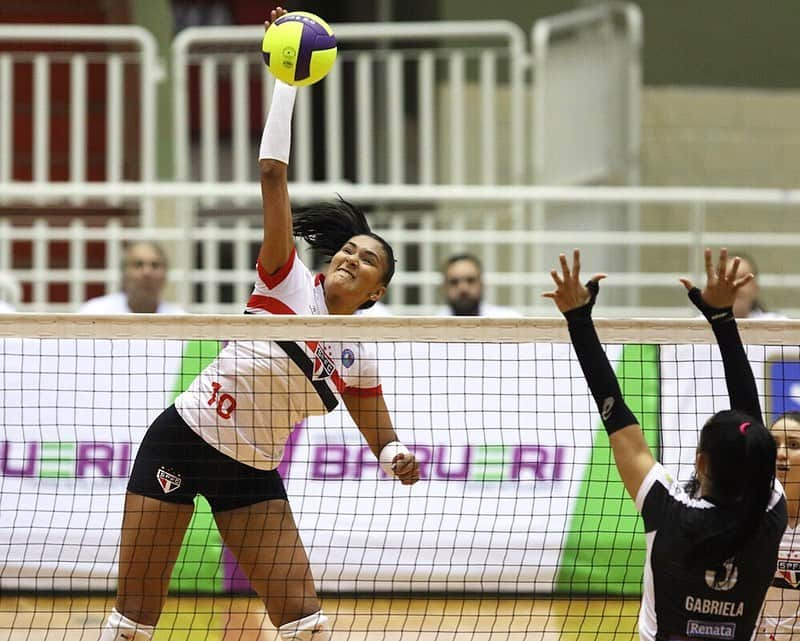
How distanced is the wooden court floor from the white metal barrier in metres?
2.79

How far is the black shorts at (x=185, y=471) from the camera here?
5.41 meters

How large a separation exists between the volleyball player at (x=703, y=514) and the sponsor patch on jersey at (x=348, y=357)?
4.59ft

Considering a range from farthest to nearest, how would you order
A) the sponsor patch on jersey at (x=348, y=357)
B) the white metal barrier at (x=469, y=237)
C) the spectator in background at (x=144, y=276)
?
the white metal barrier at (x=469, y=237) → the spectator in background at (x=144, y=276) → the sponsor patch on jersey at (x=348, y=357)

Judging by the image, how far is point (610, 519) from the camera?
8.39 m

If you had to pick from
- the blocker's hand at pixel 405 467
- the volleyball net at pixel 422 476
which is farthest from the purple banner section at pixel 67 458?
the blocker's hand at pixel 405 467

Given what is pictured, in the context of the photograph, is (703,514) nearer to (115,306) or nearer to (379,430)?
(379,430)

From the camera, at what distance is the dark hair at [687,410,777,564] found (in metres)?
4.09

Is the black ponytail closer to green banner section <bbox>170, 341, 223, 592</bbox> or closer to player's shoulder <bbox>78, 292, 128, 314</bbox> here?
green banner section <bbox>170, 341, 223, 592</bbox>

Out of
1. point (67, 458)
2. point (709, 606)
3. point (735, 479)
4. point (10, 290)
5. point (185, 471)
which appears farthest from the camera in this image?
point (10, 290)

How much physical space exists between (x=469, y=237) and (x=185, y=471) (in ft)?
17.7

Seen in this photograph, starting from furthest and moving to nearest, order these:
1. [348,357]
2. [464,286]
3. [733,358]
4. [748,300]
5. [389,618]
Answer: [464,286]
[748,300]
[389,618]
[348,357]
[733,358]

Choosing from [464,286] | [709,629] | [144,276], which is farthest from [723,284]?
[144,276]

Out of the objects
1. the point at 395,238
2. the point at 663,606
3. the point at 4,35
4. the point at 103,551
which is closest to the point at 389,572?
the point at 103,551

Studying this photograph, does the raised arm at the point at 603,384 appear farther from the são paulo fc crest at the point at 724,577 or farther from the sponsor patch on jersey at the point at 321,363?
the sponsor patch on jersey at the point at 321,363
